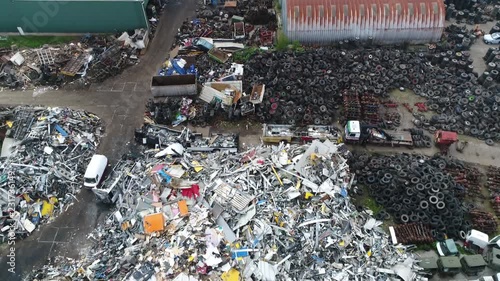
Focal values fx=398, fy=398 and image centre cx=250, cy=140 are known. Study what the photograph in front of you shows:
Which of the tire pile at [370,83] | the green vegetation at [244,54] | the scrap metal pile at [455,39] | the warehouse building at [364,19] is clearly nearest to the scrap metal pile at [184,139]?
the tire pile at [370,83]

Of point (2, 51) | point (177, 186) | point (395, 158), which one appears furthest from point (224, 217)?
point (2, 51)

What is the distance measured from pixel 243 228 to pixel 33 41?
28533mm

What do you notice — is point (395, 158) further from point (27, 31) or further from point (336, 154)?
point (27, 31)

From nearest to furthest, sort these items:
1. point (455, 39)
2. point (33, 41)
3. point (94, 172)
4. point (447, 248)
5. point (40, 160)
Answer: point (447, 248)
point (94, 172)
point (40, 160)
point (455, 39)
point (33, 41)

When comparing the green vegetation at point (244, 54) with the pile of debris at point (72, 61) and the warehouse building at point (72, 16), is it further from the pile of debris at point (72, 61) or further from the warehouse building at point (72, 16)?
the warehouse building at point (72, 16)

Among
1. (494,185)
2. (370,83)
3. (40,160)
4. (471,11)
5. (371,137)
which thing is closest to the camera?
(494,185)

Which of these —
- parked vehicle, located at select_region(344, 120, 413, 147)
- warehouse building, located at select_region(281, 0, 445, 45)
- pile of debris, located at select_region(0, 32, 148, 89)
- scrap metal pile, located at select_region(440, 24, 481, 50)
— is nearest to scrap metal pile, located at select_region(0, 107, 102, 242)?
pile of debris, located at select_region(0, 32, 148, 89)

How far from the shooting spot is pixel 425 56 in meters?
34.2

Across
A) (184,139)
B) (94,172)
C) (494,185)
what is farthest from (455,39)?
(94,172)

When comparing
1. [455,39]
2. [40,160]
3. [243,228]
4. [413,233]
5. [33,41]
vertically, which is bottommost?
[413,233]

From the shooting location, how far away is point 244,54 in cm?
3503

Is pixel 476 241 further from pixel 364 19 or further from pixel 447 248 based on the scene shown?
pixel 364 19

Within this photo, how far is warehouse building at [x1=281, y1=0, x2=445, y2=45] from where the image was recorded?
35281 millimetres

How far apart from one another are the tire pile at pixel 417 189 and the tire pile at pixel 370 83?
4.55 m
